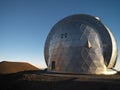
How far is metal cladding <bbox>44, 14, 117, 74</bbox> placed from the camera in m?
23.2

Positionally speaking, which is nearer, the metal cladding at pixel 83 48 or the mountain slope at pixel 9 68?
the metal cladding at pixel 83 48

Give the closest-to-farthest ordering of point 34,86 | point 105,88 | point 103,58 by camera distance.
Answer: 1. point 105,88
2. point 34,86
3. point 103,58

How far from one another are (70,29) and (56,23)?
610 cm

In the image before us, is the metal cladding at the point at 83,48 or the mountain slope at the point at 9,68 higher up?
the metal cladding at the point at 83,48

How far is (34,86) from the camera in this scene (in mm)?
14695

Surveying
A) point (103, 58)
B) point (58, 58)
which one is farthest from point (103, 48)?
point (58, 58)

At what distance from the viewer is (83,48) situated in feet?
76.7

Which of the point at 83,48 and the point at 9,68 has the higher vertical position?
the point at 83,48

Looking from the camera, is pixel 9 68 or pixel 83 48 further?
pixel 9 68

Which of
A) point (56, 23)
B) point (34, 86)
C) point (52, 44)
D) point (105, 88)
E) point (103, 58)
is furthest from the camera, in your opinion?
point (56, 23)

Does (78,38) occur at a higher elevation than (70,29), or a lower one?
lower

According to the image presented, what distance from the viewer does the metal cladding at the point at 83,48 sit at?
23234 millimetres

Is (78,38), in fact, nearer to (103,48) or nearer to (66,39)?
Answer: (66,39)

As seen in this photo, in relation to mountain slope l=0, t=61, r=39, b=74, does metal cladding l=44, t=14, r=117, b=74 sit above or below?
above
